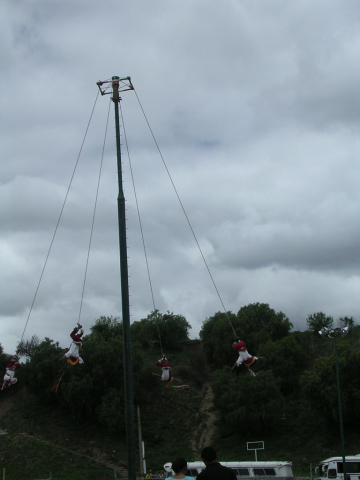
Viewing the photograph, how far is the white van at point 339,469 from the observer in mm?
25500

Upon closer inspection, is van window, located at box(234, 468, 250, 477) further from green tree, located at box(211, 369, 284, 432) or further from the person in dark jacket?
the person in dark jacket

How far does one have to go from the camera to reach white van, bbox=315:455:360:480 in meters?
25.5

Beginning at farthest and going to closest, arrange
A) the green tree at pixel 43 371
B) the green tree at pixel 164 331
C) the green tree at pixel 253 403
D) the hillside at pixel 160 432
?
the green tree at pixel 164 331 < the green tree at pixel 43 371 < the green tree at pixel 253 403 < the hillside at pixel 160 432

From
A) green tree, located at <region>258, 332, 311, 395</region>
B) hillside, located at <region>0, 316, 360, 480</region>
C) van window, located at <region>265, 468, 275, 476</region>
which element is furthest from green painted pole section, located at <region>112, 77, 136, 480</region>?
green tree, located at <region>258, 332, 311, 395</region>

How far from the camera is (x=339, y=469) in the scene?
26.1m

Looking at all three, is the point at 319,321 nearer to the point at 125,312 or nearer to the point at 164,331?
the point at 164,331

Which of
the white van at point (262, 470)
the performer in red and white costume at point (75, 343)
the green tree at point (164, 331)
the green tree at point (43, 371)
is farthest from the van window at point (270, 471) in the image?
the green tree at point (164, 331)

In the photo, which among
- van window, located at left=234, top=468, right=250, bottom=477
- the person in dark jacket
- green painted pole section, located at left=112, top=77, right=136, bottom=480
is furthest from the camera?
van window, located at left=234, top=468, right=250, bottom=477

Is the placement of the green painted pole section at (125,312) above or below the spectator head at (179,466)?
above

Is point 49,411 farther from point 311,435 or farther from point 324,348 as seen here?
point 324,348

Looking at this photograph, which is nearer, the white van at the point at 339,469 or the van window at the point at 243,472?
the white van at the point at 339,469

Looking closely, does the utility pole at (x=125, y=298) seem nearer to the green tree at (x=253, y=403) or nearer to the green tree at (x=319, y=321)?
the green tree at (x=253, y=403)

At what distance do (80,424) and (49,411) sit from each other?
5273mm

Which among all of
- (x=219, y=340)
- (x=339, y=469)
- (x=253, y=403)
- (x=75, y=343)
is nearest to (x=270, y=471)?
(x=339, y=469)
